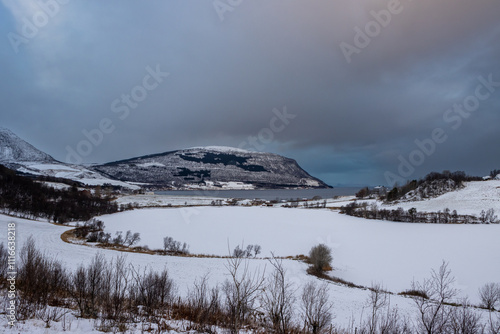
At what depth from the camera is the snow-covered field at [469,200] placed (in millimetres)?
60875

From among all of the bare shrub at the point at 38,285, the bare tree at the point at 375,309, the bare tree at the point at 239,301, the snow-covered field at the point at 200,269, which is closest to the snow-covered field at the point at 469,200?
the snow-covered field at the point at 200,269

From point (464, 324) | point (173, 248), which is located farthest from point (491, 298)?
point (173, 248)

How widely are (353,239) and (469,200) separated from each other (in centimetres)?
4160

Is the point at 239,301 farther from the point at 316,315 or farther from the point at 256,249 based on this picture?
the point at 256,249

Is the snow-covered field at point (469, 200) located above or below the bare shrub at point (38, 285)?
above

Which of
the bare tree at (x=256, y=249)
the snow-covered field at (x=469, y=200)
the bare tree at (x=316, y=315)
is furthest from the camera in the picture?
the snow-covered field at (x=469, y=200)

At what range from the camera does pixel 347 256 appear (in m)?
39.8

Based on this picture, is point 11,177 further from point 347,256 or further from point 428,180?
point 428,180

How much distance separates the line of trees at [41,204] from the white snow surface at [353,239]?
11175 millimetres

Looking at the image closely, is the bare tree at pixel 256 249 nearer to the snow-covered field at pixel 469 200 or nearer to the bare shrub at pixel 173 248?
the bare shrub at pixel 173 248

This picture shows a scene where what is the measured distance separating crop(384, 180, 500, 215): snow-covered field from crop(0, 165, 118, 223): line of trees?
298ft

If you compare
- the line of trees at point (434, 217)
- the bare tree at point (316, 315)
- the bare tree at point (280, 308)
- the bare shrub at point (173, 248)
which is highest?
the line of trees at point (434, 217)

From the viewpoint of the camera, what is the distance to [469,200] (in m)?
66.4

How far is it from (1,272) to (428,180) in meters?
104
